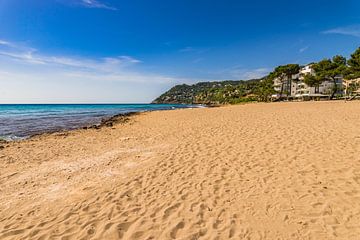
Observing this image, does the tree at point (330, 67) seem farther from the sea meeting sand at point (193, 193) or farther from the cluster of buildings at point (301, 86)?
the sea meeting sand at point (193, 193)

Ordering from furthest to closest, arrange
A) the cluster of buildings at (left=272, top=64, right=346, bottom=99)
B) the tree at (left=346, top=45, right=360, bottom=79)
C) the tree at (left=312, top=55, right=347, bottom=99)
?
1. the cluster of buildings at (left=272, top=64, right=346, bottom=99)
2. the tree at (left=312, top=55, right=347, bottom=99)
3. the tree at (left=346, top=45, right=360, bottom=79)

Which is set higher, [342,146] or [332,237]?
[342,146]

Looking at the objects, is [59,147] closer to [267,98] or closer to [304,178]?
[304,178]

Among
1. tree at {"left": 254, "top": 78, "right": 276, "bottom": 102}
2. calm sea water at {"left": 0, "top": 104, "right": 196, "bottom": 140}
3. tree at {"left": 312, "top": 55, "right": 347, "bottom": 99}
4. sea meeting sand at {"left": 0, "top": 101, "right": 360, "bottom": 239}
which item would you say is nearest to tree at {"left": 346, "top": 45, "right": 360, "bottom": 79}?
tree at {"left": 312, "top": 55, "right": 347, "bottom": 99}

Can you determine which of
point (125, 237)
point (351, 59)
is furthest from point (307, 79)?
point (125, 237)

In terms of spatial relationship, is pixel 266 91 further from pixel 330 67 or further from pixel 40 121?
pixel 40 121

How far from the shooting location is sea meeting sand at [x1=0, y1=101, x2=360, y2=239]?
3.74 meters

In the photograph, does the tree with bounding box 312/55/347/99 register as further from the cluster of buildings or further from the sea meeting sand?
the sea meeting sand

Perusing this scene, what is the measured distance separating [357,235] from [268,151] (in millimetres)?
4233

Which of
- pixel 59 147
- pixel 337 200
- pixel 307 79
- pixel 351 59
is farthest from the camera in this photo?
pixel 307 79

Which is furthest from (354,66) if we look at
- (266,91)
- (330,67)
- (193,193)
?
(193,193)

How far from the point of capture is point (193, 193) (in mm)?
4949

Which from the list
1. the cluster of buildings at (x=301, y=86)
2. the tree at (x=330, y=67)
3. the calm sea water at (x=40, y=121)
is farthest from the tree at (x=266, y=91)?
the calm sea water at (x=40, y=121)

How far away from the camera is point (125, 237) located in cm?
362
